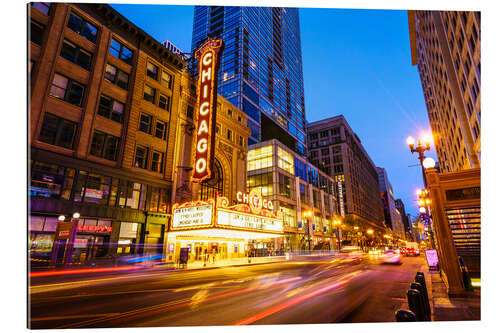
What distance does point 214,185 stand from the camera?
34750mm

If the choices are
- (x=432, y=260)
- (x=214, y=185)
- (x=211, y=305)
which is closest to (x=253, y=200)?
(x=214, y=185)

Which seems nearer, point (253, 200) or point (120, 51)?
point (120, 51)

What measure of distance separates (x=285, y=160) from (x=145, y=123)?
3440 cm

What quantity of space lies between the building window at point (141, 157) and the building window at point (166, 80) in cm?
831

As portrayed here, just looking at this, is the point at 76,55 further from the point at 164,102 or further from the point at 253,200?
the point at 253,200

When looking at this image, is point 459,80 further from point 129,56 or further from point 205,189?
point 129,56

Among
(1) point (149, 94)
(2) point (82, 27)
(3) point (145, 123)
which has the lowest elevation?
(3) point (145, 123)

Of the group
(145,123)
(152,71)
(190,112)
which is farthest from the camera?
(190,112)

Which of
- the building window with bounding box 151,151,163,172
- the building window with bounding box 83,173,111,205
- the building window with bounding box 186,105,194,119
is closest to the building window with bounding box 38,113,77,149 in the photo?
the building window with bounding box 83,173,111,205

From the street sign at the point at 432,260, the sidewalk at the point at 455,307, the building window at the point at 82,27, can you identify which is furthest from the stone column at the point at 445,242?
the building window at the point at 82,27

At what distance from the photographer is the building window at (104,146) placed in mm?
22734

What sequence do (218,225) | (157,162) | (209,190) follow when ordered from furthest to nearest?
(209,190) < (157,162) < (218,225)

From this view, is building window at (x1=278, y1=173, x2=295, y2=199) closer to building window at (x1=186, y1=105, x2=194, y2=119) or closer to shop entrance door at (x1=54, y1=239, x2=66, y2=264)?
building window at (x1=186, y1=105, x2=194, y2=119)

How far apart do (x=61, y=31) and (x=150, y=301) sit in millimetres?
23566
